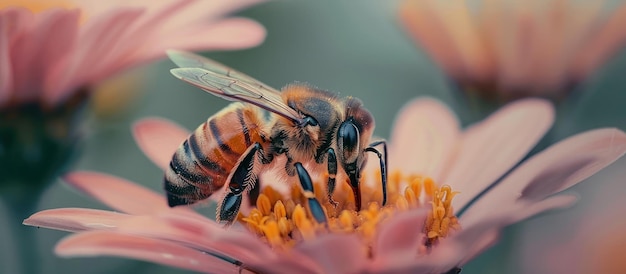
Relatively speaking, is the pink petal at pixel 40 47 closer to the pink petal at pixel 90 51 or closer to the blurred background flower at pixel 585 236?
the pink petal at pixel 90 51

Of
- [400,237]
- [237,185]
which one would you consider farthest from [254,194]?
[400,237]

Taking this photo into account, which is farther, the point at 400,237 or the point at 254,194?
the point at 254,194

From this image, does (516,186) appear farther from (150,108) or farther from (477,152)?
(150,108)

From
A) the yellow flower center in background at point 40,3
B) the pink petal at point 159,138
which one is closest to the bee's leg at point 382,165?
the pink petal at point 159,138

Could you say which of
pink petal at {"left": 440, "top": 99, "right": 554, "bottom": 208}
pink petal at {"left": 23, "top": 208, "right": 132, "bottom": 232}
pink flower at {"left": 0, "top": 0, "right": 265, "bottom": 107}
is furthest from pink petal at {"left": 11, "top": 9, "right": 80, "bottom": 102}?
Result: pink petal at {"left": 440, "top": 99, "right": 554, "bottom": 208}

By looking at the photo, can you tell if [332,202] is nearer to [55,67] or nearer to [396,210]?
[396,210]

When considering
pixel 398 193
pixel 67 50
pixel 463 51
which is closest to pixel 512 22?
pixel 463 51

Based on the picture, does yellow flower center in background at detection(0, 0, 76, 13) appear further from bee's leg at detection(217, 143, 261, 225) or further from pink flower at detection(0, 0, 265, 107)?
bee's leg at detection(217, 143, 261, 225)
